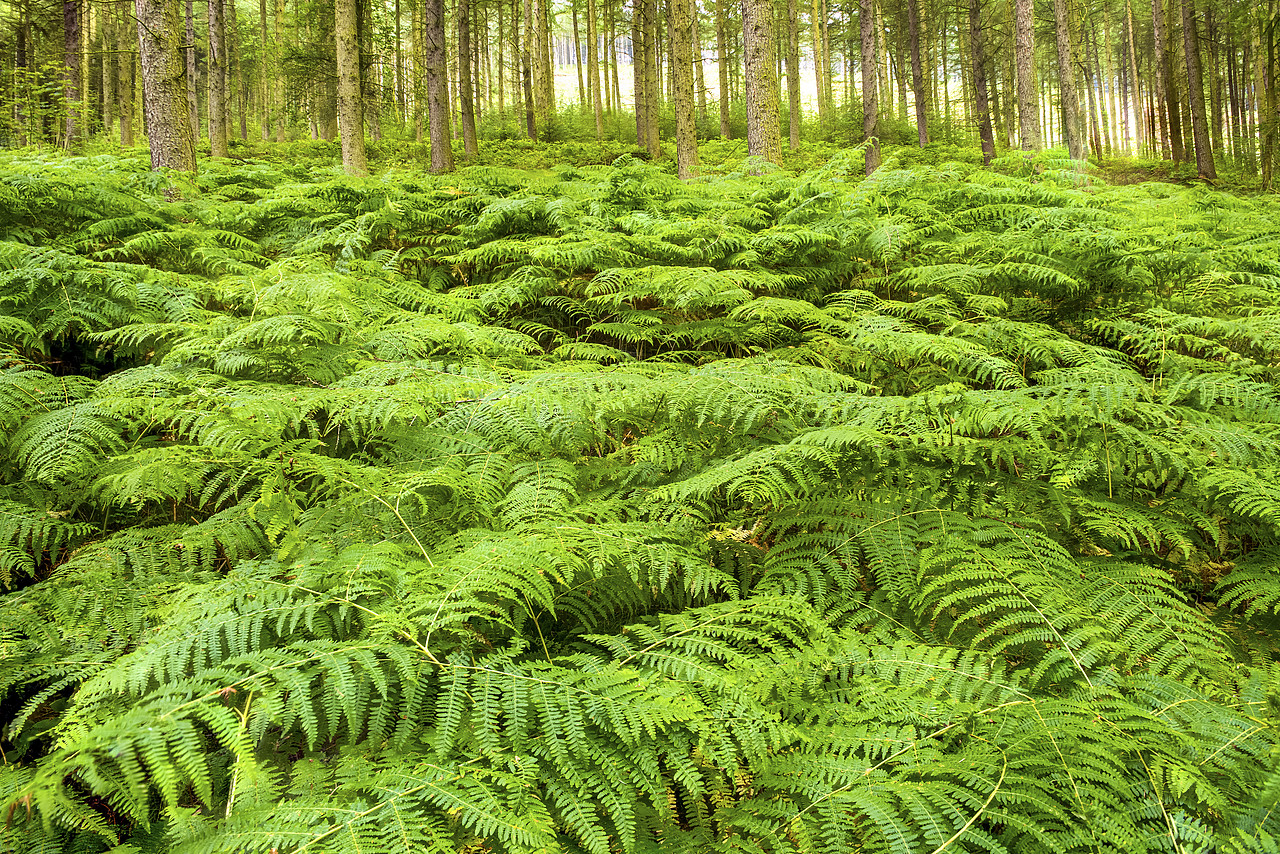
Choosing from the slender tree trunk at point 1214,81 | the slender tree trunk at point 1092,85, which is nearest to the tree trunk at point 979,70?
the slender tree trunk at point 1214,81

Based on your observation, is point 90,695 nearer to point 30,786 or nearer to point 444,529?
point 30,786

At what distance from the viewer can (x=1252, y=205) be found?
8.62m

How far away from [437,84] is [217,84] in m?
9.25

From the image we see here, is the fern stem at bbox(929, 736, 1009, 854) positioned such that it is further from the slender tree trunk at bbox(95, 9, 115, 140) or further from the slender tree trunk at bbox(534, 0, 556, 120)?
the slender tree trunk at bbox(95, 9, 115, 140)

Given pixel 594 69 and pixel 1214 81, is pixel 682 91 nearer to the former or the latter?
pixel 594 69

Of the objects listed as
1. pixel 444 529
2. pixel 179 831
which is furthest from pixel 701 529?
pixel 179 831

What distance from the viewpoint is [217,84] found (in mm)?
17875

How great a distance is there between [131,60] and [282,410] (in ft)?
95.4

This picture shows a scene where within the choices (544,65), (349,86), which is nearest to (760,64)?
(349,86)

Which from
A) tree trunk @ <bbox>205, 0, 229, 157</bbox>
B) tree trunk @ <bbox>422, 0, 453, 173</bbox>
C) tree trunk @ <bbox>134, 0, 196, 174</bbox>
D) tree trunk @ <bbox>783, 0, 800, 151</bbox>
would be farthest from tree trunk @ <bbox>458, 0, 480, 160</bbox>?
tree trunk @ <bbox>134, 0, 196, 174</bbox>

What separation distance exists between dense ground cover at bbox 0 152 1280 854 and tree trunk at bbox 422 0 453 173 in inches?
395

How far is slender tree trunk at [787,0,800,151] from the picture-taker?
71.8 feet

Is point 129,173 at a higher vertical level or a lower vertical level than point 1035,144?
lower

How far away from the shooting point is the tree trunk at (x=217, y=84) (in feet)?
55.8
